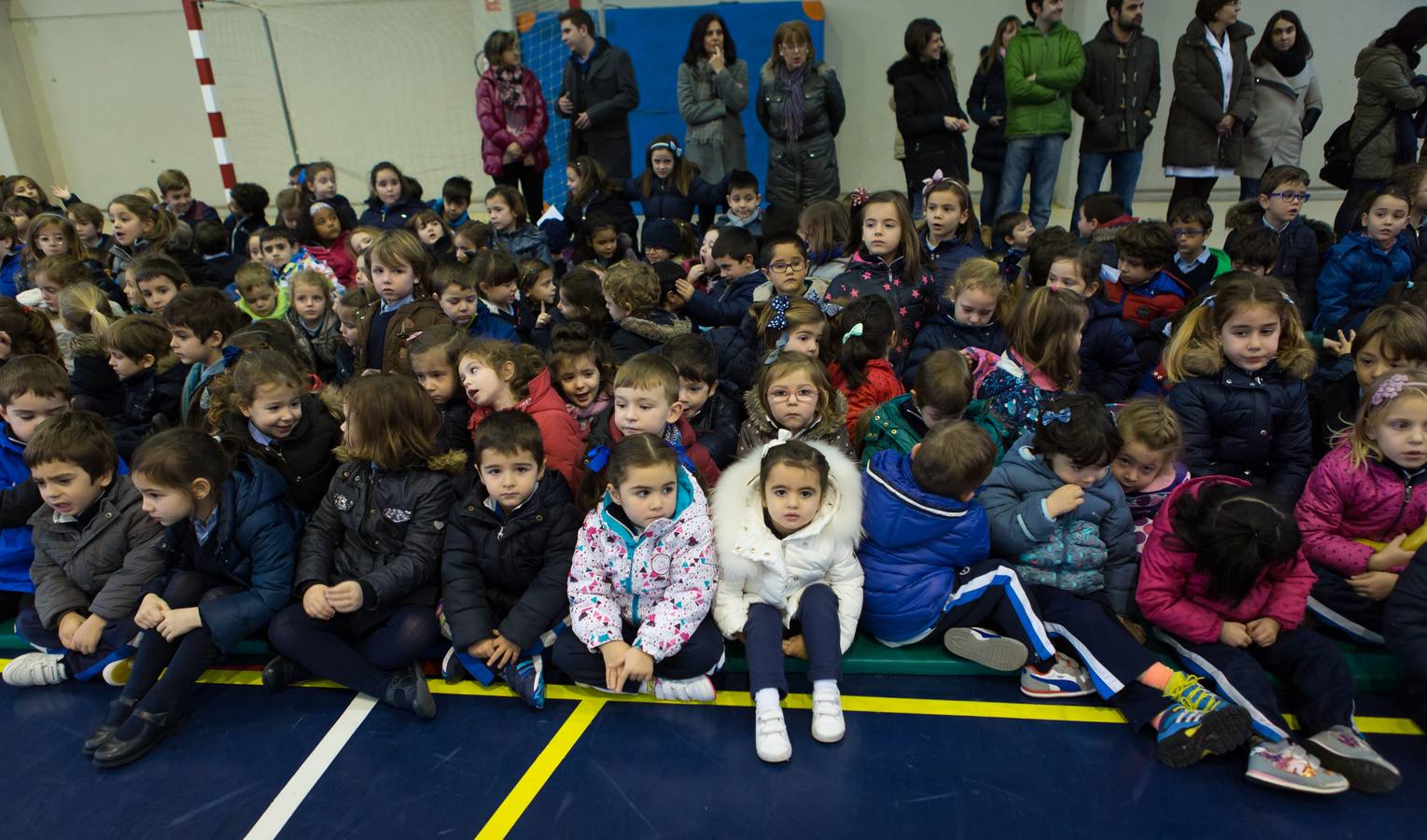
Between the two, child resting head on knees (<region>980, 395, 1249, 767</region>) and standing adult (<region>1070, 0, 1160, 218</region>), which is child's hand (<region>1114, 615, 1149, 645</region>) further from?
standing adult (<region>1070, 0, 1160, 218</region>)

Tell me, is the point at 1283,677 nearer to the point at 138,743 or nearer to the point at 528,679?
the point at 528,679

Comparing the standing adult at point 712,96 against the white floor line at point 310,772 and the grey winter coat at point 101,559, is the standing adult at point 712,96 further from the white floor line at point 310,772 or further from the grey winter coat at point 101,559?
the white floor line at point 310,772

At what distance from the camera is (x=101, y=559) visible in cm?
321

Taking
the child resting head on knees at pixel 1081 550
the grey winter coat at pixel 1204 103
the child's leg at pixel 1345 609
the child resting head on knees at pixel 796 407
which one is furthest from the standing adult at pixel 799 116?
the child's leg at pixel 1345 609

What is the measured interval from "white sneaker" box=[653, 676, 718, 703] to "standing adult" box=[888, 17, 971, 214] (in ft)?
17.5

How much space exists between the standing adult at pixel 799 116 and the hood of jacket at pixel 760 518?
162 inches

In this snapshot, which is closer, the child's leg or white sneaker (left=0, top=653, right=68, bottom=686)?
the child's leg

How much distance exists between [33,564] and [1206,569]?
4230 millimetres

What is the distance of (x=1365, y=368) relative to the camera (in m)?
3.59

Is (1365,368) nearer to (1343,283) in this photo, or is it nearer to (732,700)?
(1343,283)

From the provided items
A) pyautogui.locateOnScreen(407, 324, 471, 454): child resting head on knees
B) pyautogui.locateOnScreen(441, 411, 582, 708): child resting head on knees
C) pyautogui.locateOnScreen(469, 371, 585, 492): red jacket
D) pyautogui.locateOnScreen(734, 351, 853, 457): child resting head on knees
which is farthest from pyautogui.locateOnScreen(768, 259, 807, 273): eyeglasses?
pyautogui.locateOnScreen(441, 411, 582, 708): child resting head on knees

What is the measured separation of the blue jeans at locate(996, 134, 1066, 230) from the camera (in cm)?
718

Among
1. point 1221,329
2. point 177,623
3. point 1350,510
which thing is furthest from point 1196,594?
point 177,623

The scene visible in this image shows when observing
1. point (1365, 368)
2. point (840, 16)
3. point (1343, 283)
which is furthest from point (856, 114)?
point (1365, 368)
